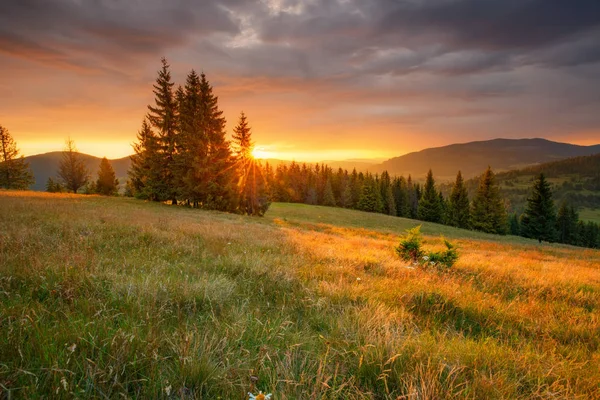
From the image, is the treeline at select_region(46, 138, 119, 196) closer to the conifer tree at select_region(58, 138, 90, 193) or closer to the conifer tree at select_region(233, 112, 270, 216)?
the conifer tree at select_region(58, 138, 90, 193)

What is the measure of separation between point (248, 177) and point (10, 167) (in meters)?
50.9

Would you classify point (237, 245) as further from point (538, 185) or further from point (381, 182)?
point (381, 182)

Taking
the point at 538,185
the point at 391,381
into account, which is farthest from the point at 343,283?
the point at 538,185

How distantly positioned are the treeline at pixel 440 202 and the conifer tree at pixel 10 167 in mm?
45793

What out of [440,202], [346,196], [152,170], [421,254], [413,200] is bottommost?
[413,200]

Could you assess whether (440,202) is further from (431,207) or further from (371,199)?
(371,199)

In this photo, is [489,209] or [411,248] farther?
[489,209]

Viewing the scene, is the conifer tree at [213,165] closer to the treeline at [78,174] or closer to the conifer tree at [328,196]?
the treeline at [78,174]

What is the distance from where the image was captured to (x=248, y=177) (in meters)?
32.6

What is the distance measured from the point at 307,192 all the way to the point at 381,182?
2486 centimetres

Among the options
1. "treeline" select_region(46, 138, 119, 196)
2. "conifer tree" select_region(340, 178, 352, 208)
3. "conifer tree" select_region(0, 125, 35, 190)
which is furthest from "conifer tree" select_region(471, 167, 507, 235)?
"conifer tree" select_region(0, 125, 35, 190)

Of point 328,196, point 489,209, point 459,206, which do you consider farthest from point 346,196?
point 489,209

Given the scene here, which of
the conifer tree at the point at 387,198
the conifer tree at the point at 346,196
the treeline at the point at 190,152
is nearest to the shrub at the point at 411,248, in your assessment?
the treeline at the point at 190,152

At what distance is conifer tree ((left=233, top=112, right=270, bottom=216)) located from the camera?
31.5 meters
